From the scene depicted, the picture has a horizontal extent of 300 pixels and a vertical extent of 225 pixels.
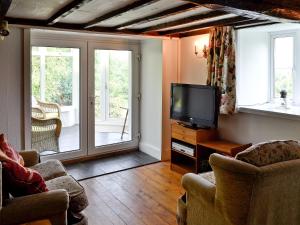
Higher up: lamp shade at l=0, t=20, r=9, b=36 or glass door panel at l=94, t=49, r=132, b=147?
lamp shade at l=0, t=20, r=9, b=36

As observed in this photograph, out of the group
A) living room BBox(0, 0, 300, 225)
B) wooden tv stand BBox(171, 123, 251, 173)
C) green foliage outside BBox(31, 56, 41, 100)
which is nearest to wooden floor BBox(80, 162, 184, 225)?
living room BBox(0, 0, 300, 225)

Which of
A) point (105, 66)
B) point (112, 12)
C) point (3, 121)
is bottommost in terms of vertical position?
point (3, 121)

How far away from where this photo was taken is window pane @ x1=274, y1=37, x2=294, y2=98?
3963mm

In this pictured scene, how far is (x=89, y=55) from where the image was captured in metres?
4.93

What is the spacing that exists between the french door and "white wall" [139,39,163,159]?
0.14 metres

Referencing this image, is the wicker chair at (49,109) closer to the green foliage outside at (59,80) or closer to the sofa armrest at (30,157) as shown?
the green foliage outside at (59,80)

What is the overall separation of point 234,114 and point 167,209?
5.19 ft

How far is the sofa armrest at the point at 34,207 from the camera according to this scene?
2076 millimetres

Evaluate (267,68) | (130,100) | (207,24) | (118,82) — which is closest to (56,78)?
(118,82)

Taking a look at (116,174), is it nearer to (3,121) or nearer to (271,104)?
(3,121)

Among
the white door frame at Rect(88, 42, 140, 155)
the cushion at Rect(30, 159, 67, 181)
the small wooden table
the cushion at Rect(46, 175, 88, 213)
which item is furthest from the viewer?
the white door frame at Rect(88, 42, 140, 155)

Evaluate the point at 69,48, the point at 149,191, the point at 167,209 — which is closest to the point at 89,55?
the point at 69,48

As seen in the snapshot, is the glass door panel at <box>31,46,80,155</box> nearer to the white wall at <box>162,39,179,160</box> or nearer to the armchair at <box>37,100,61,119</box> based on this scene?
the armchair at <box>37,100,61,119</box>

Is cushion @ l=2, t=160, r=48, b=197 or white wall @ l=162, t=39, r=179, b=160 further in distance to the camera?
white wall @ l=162, t=39, r=179, b=160
